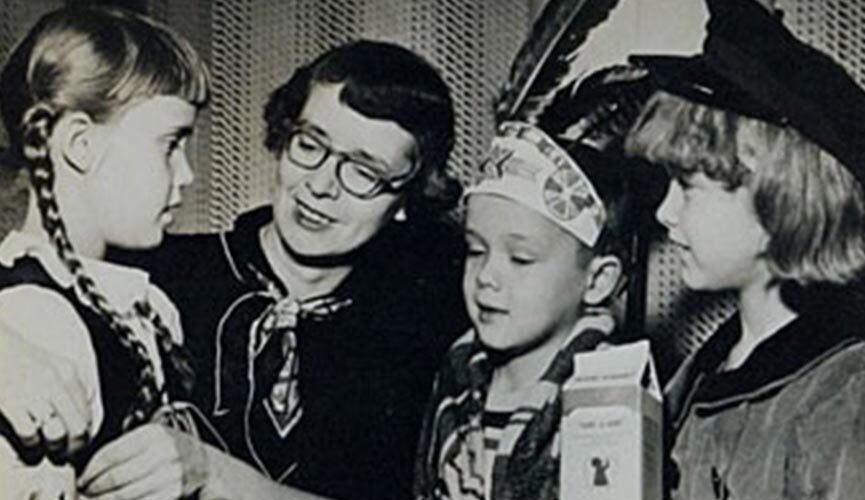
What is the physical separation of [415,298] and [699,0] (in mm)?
443

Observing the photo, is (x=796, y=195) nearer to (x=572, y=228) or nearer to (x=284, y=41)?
(x=572, y=228)

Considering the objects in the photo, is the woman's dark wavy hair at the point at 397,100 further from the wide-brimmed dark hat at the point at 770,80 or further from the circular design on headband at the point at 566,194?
the wide-brimmed dark hat at the point at 770,80

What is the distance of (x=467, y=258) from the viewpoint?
1.99 metres

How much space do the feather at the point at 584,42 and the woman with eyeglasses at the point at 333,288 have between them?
3.4 inches

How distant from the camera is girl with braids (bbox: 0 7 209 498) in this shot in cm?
206

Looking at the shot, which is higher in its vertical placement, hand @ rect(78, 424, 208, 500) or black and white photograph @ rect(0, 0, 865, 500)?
black and white photograph @ rect(0, 0, 865, 500)

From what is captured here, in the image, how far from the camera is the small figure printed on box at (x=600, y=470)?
186 cm

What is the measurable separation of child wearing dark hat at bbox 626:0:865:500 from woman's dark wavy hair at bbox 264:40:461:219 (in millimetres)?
237

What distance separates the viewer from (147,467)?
2.02 m

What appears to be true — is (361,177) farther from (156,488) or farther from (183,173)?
(156,488)

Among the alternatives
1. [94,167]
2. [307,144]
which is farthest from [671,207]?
[94,167]

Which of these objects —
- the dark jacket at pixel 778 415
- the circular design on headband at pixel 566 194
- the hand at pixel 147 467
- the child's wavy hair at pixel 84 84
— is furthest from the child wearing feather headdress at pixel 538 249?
the child's wavy hair at pixel 84 84

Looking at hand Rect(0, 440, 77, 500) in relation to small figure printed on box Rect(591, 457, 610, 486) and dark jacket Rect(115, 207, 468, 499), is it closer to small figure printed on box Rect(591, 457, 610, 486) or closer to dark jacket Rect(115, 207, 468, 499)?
dark jacket Rect(115, 207, 468, 499)

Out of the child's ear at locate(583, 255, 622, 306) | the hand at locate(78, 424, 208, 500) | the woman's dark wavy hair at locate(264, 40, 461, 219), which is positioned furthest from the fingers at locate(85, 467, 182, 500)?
the child's ear at locate(583, 255, 622, 306)
